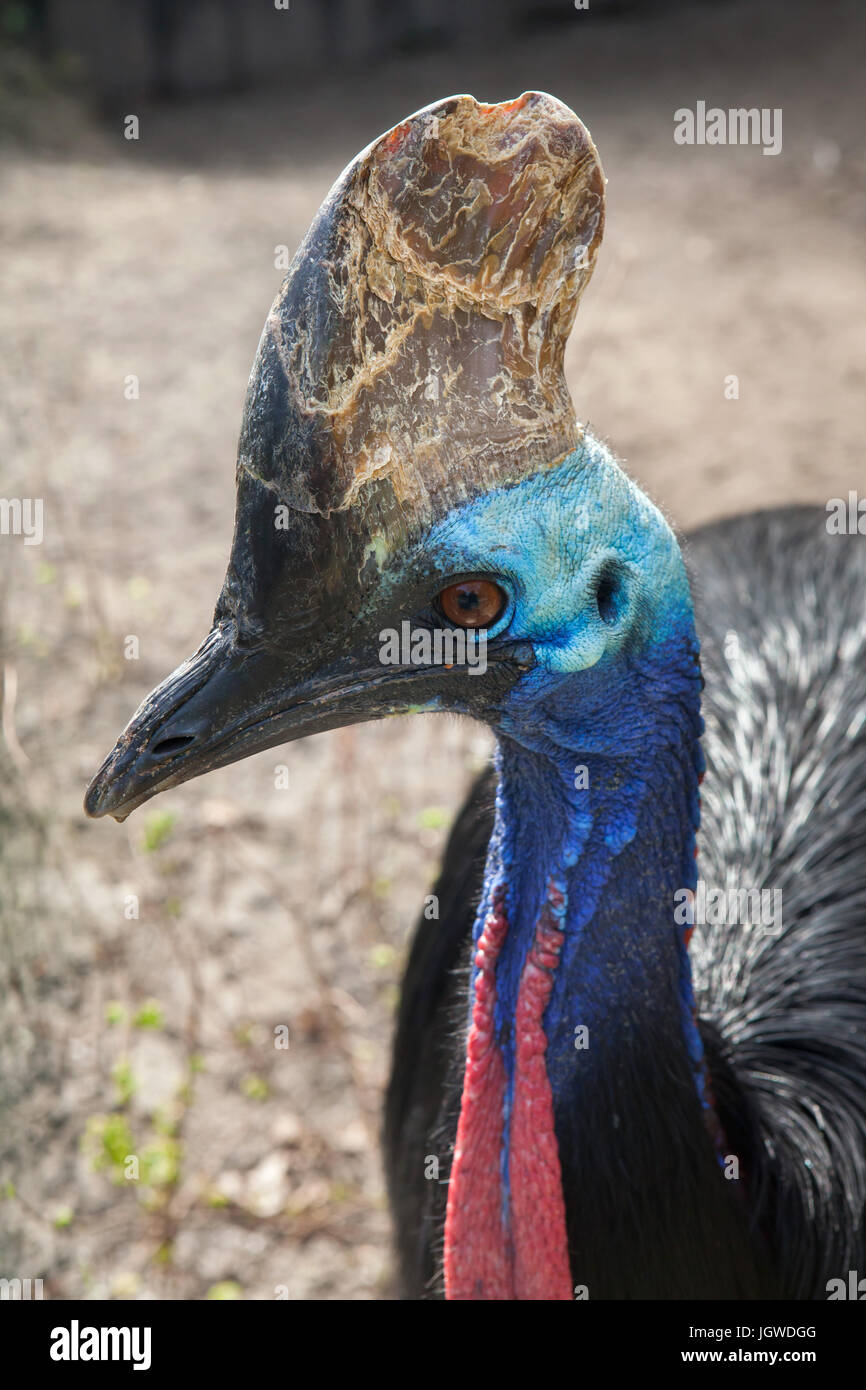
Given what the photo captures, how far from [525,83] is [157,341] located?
4034mm

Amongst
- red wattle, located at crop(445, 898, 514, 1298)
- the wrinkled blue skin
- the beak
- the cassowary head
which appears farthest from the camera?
red wattle, located at crop(445, 898, 514, 1298)

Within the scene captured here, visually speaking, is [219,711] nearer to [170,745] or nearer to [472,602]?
[170,745]

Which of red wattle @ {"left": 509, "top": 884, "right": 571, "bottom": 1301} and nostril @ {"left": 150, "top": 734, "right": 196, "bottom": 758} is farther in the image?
red wattle @ {"left": 509, "top": 884, "right": 571, "bottom": 1301}

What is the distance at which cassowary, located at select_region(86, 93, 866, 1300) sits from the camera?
1440 mm

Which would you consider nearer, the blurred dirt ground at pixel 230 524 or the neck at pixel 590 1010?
Result: the neck at pixel 590 1010

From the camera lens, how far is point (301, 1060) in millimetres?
3496

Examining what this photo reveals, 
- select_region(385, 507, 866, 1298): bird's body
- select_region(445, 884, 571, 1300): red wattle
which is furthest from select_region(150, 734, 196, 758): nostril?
select_region(385, 507, 866, 1298): bird's body

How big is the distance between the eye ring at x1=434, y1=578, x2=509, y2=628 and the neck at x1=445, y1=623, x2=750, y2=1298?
158 millimetres

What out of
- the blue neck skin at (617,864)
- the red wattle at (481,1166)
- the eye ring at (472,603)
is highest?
the eye ring at (472,603)

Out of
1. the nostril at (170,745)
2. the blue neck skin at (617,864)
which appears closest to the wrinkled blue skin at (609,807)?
the blue neck skin at (617,864)

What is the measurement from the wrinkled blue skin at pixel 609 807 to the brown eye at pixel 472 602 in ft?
0.23

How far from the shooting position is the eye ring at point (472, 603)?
1.54 meters

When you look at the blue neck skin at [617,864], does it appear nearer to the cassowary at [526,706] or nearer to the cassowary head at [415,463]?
the cassowary at [526,706]

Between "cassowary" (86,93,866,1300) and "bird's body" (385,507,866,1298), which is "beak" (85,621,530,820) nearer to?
"cassowary" (86,93,866,1300)
